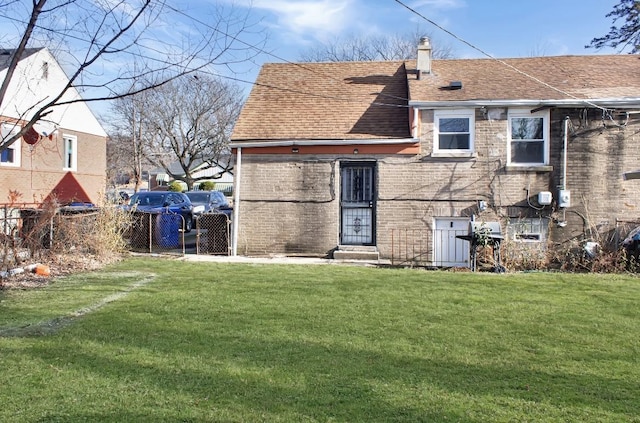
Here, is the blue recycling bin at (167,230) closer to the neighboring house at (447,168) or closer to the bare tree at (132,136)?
the neighboring house at (447,168)

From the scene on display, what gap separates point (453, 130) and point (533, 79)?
2889mm

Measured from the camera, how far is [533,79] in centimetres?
1446

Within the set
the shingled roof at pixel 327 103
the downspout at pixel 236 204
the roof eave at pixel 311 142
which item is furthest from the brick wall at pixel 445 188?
the shingled roof at pixel 327 103

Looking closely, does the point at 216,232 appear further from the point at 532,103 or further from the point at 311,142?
the point at 532,103

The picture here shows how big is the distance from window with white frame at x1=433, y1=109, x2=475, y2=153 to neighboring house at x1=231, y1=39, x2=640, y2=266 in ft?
0.09

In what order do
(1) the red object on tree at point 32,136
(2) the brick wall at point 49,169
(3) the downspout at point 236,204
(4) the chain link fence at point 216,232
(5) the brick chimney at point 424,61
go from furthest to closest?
1. (2) the brick wall at point 49,169
2. (5) the brick chimney at point 424,61
3. (3) the downspout at point 236,204
4. (4) the chain link fence at point 216,232
5. (1) the red object on tree at point 32,136

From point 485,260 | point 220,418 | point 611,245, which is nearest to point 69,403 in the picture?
point 220,418

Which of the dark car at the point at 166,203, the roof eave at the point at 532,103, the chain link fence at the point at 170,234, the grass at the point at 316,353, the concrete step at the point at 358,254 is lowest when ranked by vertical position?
the grass at the point at 316,353

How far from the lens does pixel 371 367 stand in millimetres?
4770

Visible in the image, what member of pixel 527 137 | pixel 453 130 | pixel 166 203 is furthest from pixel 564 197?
pixel 166 203

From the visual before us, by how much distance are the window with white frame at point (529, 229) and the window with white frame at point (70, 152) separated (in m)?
18.6

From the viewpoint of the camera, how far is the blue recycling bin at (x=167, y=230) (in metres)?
14.6

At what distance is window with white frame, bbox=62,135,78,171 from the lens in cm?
2278

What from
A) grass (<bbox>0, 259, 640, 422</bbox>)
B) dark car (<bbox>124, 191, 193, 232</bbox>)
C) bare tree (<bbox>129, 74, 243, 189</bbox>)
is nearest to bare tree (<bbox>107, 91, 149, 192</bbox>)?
bare tree (<bbox>129, 74, 243, 189</bbox>)
